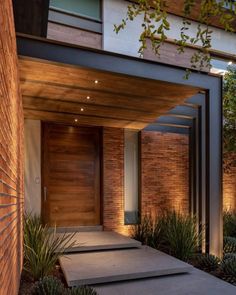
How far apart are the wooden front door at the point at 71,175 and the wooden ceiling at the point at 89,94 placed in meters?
0.64

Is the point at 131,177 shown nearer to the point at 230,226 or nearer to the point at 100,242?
the point at 100,242

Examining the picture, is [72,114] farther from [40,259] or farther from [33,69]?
[40,259]

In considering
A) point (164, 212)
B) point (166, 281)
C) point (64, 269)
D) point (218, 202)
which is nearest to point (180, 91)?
point (218, 202)

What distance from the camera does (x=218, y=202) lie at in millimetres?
5953

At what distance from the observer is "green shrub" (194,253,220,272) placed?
212 inches

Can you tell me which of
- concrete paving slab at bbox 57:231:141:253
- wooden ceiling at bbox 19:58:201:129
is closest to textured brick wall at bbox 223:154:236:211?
wooden ceiling at bbox 19:58:201:129

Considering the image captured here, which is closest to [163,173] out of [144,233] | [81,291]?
[144,233]

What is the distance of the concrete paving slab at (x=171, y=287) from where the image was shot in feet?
13.3

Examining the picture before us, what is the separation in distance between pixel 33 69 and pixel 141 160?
4.56 m

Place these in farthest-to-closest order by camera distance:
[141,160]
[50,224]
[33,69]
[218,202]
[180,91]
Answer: [141,160]
[50,224]
[218,202]
[180,91]
[33,69]

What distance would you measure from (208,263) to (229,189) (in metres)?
5.17

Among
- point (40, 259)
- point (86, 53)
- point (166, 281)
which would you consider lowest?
point (166, 281)

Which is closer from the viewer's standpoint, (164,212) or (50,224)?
(50,224)

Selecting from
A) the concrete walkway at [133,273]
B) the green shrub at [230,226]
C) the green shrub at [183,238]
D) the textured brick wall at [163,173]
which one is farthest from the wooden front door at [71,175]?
the green shrub at [230,226]
